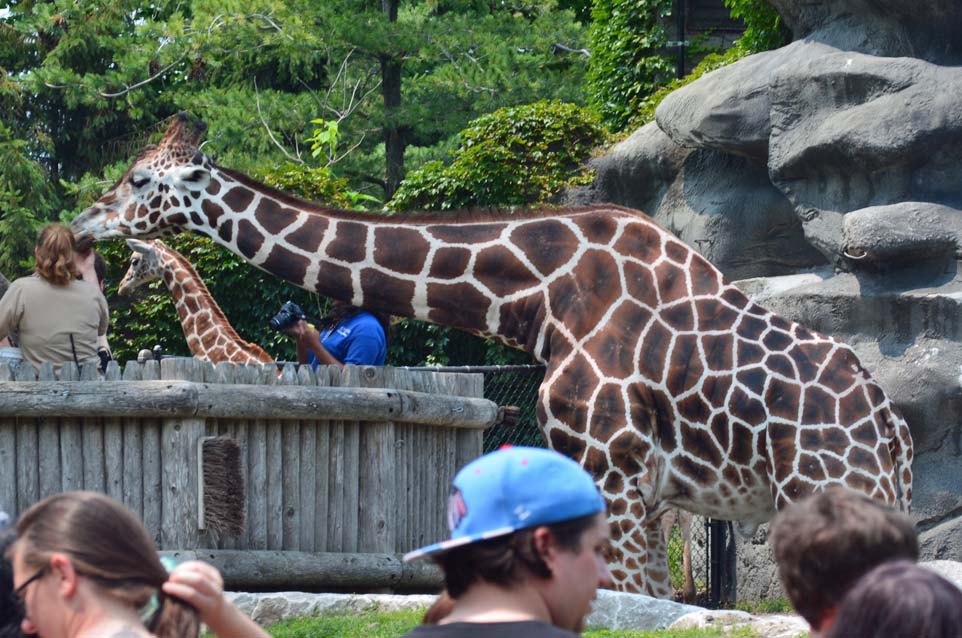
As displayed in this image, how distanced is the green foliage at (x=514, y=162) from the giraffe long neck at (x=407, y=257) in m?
6.37

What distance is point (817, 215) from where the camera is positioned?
492 inches

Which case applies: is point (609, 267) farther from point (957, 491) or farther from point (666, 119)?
point (666, 119)

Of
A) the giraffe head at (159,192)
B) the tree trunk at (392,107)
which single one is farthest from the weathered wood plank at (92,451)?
the tree trunk at (392,107)

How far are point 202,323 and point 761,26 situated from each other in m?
7.43

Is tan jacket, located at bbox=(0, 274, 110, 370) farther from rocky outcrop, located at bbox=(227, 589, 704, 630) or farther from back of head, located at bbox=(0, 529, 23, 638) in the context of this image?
back of head, located at bbox=(0, 529, 23, 638)

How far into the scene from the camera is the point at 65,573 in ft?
9.33

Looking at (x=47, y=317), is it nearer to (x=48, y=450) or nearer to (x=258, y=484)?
(x=48, y=450)

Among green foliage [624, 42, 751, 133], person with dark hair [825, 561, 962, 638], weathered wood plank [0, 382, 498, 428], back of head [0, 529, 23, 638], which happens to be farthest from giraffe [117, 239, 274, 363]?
person with dark hair [825, 561, 962, 638]

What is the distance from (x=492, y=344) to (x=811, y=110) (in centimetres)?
453

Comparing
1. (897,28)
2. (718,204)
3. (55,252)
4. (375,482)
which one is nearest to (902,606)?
(375,482)

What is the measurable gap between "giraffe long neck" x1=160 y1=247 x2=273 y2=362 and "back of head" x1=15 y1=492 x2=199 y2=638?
7.80 m

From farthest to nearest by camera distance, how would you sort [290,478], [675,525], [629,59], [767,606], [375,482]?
[629,59], [675,525], [767,606], [375,482], [290,478]

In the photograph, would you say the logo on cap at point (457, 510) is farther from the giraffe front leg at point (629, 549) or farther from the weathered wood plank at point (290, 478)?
the weathered wood plank at point (290, 478)

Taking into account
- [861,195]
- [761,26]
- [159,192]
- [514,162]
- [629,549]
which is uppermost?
[761,26]
